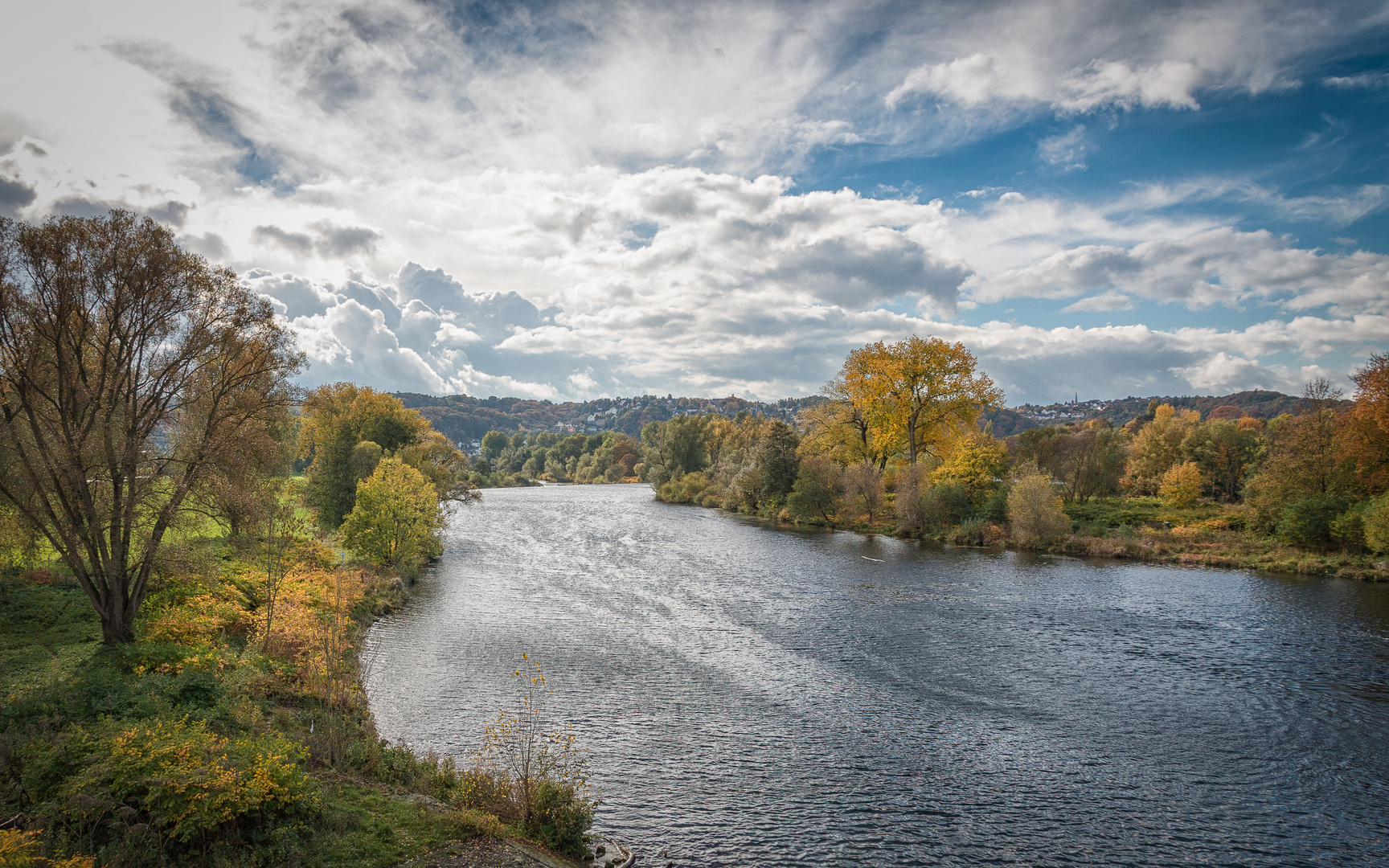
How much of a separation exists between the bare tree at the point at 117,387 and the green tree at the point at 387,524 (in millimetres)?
17696

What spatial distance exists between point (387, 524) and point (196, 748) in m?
28.2

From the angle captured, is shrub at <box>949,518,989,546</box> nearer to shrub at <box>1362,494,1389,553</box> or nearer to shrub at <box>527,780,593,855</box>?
shrub at <box>1362,494,1389,553</box>

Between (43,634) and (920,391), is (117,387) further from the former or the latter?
(920,391)

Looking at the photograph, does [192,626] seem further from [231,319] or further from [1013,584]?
[1013,584]

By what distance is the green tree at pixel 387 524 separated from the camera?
35438 mm

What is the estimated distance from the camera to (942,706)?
1853 cm

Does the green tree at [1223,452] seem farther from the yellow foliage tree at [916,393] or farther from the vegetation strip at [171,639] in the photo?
the vegetation strip at [171,639]

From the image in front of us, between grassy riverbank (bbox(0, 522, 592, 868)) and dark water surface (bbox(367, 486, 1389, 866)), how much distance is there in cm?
302

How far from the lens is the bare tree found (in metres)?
14.5

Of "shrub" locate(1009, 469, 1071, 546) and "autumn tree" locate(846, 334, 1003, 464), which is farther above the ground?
"autumn tree" locate(846, 334, 1003, 464)

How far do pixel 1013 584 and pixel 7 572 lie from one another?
41293 mm

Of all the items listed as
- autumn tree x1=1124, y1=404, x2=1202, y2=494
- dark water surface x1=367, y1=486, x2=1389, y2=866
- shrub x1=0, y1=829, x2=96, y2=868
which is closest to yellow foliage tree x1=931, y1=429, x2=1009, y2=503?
dark water surface x1=367, y1=486, x2=1389, y2=866

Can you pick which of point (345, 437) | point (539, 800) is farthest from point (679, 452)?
point (539, 800)

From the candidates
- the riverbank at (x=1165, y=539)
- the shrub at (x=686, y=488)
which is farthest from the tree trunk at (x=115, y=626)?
the shrub at (x=686, y=488)
